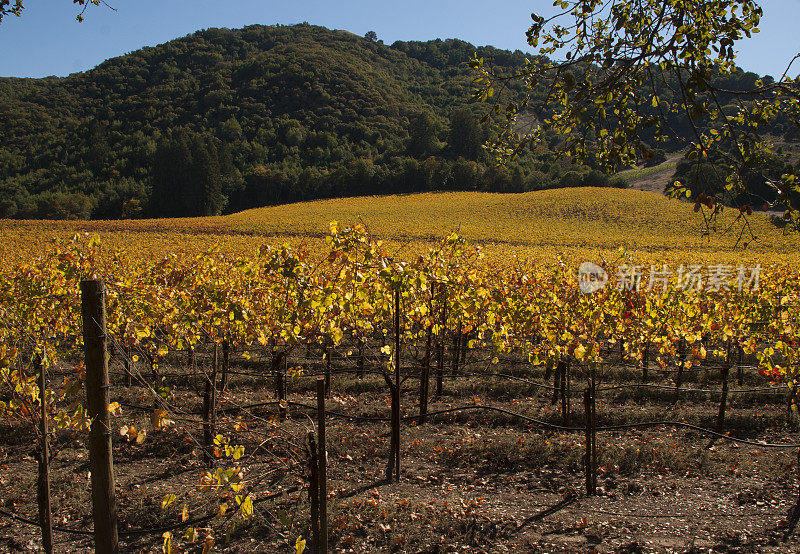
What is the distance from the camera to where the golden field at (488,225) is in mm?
32250

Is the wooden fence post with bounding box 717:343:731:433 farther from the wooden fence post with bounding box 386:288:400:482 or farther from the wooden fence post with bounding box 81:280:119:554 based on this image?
the wooden fence post with bounding box 81:280:119:554

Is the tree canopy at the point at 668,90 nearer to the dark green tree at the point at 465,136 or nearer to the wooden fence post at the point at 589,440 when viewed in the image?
the wooden fence post at the point at 589,440

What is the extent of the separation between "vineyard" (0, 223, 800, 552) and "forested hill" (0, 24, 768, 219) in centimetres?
3910

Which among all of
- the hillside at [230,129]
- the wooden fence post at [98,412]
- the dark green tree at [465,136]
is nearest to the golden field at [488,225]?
the hillside at [230,129]

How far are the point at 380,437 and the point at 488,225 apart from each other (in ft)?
126

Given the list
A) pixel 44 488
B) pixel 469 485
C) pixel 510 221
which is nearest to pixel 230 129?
pixel 510 221

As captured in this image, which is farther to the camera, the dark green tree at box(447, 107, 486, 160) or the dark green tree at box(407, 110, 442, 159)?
the dark green tree at box(407, 110, 442, 159)

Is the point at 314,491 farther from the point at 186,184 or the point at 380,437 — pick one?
the point at 186,184

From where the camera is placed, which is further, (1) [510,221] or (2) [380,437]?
(1) [510,221]

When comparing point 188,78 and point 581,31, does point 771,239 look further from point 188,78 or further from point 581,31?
point 188,78

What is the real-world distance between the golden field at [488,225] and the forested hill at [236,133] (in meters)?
6.25

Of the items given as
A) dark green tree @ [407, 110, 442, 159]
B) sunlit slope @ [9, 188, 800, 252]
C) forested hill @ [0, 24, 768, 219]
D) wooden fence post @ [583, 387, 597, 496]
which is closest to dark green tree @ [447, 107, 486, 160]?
forested hill @ [0, 24, 768, 219]

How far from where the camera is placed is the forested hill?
→ 6131 centimetres

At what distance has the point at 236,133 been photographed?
82875 millimetres
